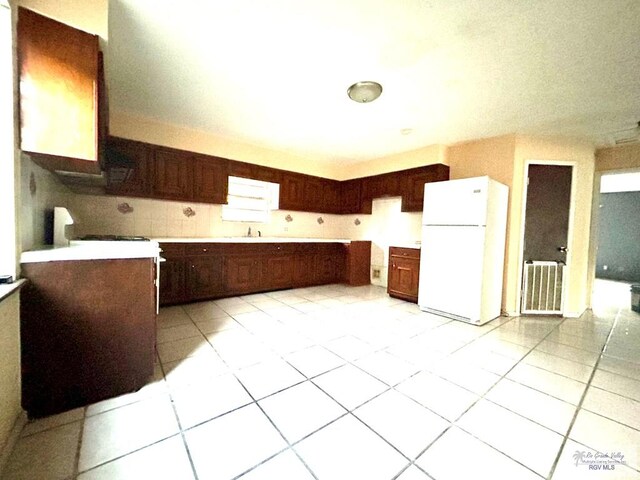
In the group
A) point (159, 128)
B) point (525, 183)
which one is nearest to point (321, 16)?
point (159, 128)

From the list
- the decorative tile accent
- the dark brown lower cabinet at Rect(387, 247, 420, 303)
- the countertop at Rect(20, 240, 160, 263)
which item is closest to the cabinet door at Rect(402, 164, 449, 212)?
the dark brown lower cabinet at Rect(387, 247, 420, 303)

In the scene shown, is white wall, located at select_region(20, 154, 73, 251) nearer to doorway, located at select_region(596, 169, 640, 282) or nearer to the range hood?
the range hood

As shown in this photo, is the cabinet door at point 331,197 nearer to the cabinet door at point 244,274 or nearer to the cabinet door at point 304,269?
the cabinet door at point 304,269

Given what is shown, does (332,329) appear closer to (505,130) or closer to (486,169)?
(486,169)

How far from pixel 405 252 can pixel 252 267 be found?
7.97ft

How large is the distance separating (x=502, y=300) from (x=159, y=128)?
5.33m

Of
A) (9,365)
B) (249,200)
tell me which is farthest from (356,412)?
(249,200)

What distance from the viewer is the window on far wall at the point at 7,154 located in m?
1.22

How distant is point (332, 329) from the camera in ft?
8.75

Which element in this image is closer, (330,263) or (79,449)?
(79,449)

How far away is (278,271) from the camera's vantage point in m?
4.24

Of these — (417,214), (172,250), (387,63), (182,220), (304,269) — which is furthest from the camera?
(304,269)

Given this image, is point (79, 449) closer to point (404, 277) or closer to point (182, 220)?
Answer: point (182, 220)

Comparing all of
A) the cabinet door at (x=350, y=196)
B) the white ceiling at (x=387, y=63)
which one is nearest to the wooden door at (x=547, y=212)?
the white ceiling at (x=387, y=63)
